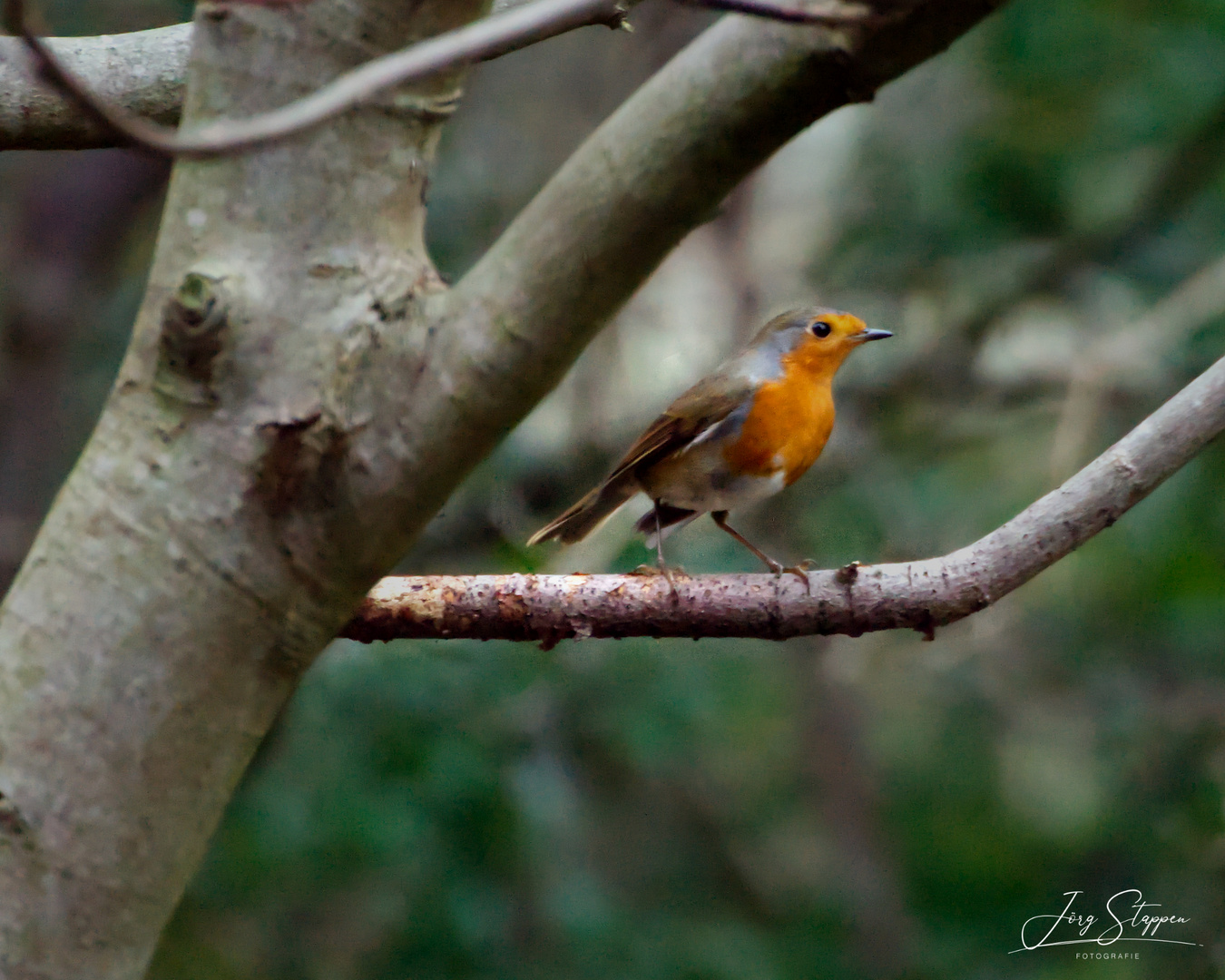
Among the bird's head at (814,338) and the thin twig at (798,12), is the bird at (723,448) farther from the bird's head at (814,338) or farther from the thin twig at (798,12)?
the thin twig at (798,12)

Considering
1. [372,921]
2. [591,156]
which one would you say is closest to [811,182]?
[372,921]

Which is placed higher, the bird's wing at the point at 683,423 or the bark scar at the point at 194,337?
the bird's wing at the point at 683,423

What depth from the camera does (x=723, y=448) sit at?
3.63 metres

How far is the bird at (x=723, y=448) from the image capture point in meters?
3.63

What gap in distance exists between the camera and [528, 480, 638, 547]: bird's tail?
3582 mm

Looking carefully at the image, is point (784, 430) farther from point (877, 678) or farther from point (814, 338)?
point (877, 678)

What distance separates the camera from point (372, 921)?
5090mm

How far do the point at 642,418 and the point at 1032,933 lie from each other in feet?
10.1

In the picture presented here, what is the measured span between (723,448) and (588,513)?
0.48m

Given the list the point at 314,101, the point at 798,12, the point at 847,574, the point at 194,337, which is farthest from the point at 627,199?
the point at 847,574

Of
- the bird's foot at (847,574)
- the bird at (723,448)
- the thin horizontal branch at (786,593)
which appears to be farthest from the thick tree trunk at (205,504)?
the bird at (723,448)

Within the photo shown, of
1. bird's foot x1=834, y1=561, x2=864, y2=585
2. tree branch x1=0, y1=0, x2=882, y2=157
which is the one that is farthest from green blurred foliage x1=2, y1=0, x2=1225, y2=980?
tree branch x1=0, y1=0, x2=882, y2=157

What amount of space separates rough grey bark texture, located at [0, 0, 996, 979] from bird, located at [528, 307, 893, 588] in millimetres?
2187

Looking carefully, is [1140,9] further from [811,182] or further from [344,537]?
[344,537]
